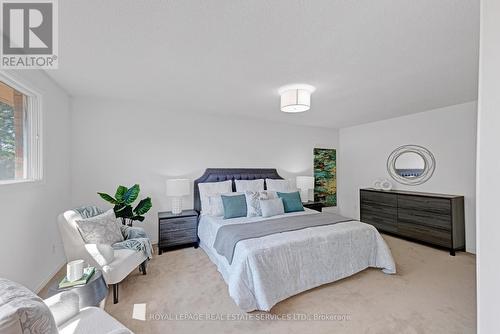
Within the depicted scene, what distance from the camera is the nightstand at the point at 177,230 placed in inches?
132

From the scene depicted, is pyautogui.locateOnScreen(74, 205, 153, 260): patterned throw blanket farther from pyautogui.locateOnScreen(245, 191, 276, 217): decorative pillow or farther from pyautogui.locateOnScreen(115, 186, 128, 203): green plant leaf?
pyautogui.locateOnScreen(245, 191, 276, 217): decorative pillow

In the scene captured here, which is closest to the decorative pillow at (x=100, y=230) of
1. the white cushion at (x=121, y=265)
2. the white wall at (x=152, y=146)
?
the white cushion at (x=121, y=265)

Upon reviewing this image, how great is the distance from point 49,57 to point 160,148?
1.86 meters

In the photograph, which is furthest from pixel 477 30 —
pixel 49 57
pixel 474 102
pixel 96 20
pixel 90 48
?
pixel 49 57

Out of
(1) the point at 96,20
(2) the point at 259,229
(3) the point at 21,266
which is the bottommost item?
(3) the point at 21,266

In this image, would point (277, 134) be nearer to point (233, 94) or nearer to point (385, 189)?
point (233, 94)

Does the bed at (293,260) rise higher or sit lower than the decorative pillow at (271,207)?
lower

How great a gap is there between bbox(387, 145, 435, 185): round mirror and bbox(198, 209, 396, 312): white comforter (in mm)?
2164

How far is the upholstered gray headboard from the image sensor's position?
399 centimetres

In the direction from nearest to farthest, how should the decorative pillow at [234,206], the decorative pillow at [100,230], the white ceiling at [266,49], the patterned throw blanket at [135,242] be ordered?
the white ceiling at [266,49]
the decorative pillow at [100,230]
the patterned throw blanket at [135,242]
the decorative pillow at [234,206]

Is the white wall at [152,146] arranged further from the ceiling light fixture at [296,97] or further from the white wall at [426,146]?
the white wall at [426,146]

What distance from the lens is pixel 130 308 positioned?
2.09 metres

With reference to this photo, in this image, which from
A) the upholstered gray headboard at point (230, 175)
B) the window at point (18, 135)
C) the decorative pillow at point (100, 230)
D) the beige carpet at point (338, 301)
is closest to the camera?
the beige carpet at point (338, 301)

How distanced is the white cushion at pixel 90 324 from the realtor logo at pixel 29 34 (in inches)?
78.7
